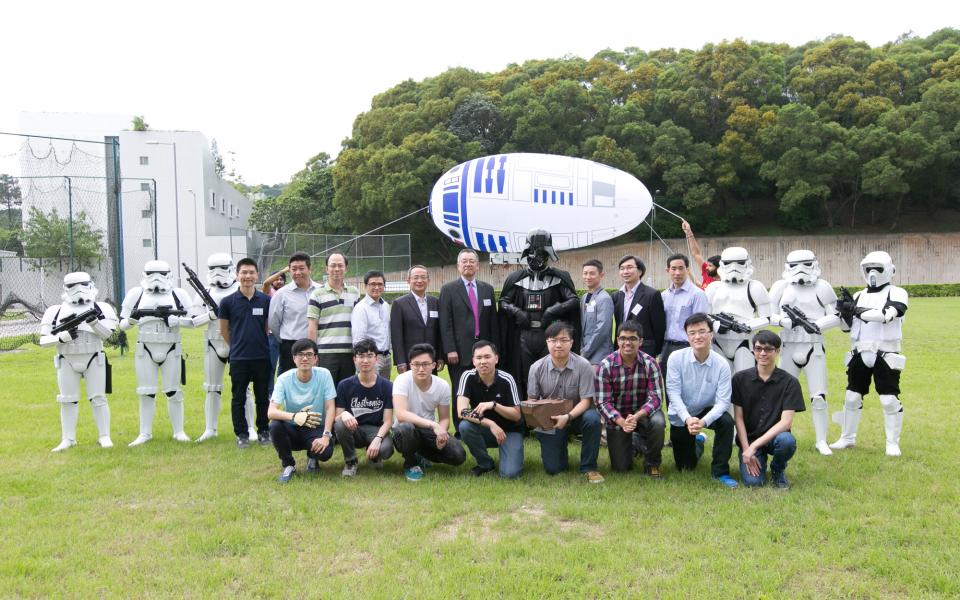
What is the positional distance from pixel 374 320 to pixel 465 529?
2960mm

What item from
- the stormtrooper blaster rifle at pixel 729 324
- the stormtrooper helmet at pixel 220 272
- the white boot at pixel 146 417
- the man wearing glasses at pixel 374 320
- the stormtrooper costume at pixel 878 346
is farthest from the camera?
the stormtrooper helmet at pixel 220 272

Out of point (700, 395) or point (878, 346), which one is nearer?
point (700, 395)

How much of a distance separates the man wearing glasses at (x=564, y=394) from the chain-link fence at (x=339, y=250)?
23.6m

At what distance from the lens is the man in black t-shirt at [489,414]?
19.6 feet

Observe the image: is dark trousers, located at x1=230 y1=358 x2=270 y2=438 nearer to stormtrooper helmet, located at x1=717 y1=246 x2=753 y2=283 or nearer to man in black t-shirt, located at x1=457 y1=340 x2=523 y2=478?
man in black t-shirt, located at x1=457 y1=340 x2=523 y2=478

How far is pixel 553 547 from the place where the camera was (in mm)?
4398

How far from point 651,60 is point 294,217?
2460 cm

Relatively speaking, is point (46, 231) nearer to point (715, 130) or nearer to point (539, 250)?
Result: point (539, 250)

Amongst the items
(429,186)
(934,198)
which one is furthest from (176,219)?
(934,198)

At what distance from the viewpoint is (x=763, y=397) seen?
19.1 ft

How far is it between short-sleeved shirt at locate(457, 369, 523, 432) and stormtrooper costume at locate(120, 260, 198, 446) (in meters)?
3.53

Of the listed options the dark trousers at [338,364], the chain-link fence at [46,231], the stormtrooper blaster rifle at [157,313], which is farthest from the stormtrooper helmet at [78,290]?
the chain-link fence at [46,231]

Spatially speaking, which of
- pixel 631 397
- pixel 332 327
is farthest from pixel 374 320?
pixel 631 397

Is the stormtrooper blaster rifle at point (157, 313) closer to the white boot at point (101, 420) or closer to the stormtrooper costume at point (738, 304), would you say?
the white boot at point (101, 420)
